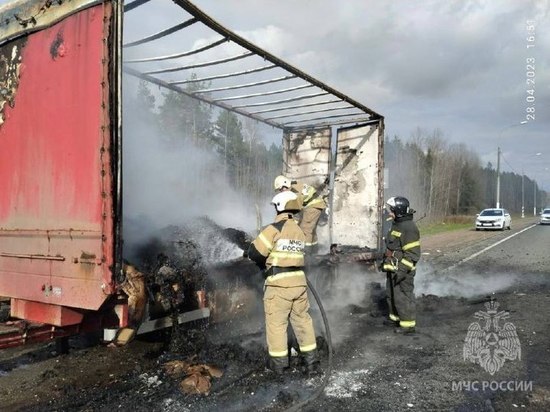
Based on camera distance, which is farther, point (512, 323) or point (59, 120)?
point (512, 323)

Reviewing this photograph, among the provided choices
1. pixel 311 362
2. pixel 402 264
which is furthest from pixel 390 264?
pixel 311 362

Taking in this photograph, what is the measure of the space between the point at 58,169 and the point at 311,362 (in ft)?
9.07

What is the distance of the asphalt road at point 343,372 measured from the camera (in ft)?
11.7

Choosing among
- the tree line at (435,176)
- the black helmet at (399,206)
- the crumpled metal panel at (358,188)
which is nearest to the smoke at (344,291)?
the crumpled metal panel at (358,188)

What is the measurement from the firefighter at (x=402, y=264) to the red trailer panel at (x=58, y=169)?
154 inches

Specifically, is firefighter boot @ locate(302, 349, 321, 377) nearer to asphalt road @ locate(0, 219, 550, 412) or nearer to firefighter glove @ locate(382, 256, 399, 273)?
asphalt road @ locate(0, 219, 550, 412)

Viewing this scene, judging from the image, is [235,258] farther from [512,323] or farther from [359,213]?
[512,323]

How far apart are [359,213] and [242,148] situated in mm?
11078

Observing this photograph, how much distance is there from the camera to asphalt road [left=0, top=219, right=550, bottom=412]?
3.57 meters

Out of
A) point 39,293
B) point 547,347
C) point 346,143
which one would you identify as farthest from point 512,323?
point 39,293

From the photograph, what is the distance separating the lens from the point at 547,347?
5.02 metres

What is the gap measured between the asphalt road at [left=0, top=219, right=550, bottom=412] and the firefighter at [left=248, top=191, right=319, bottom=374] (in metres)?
0.21

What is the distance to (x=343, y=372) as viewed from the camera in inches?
169

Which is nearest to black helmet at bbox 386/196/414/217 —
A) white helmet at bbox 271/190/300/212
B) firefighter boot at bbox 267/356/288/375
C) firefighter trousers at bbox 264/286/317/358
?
white helmet at bbox 271/190/300/212
